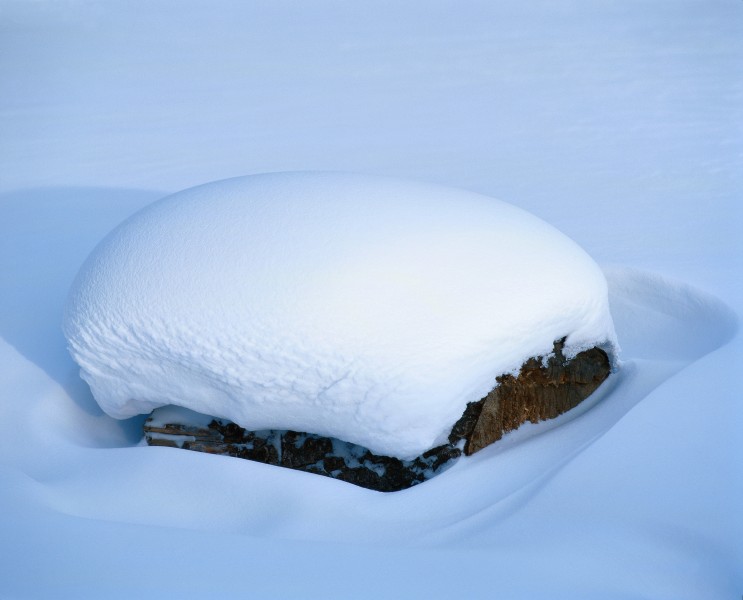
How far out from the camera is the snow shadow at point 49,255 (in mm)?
2846

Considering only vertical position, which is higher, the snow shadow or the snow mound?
the snow shadow

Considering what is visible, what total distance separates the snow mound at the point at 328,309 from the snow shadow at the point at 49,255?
43 centimetres

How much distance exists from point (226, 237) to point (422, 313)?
0.55 metres

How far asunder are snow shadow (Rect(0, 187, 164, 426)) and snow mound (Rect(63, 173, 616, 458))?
1.40 feet

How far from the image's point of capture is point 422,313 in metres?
2.15

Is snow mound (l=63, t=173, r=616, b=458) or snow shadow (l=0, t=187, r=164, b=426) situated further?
snow shadow (l=0, t=187, r=164, b=426)

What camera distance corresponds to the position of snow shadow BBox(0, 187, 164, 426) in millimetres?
2846

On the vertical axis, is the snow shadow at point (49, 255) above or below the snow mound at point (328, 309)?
above

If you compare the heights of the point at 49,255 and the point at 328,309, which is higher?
the point at 49,255

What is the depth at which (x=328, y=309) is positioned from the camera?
215 cm

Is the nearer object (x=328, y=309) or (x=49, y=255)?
(x=328, y=309)

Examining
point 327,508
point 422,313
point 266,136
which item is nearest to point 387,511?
point 327,508

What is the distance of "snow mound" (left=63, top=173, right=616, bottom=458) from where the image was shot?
213 centimetres

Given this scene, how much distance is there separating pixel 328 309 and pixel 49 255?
6.27 ft
